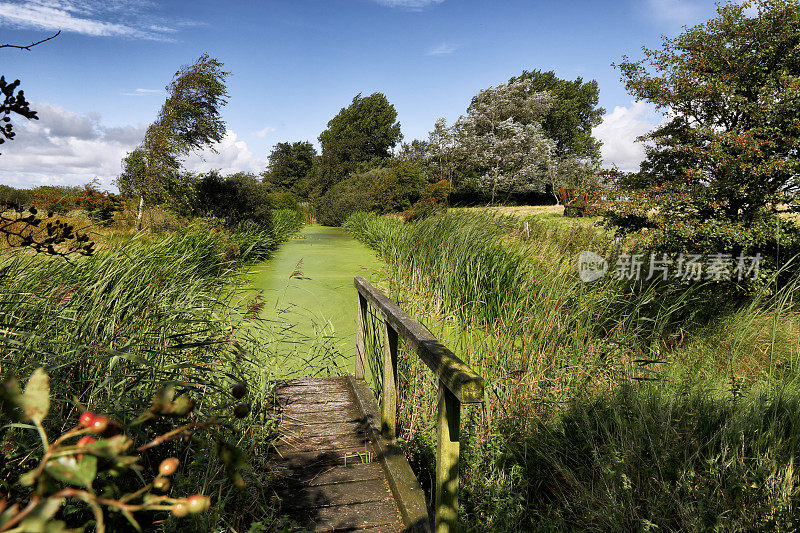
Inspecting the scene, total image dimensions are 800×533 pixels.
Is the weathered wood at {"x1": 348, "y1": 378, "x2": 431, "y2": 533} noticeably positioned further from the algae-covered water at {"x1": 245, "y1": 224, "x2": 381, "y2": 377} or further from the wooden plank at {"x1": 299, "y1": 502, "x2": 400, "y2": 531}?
the algae-covered water at {"x1": 245, "y1": 224, "x2": 381, "y2": 377}

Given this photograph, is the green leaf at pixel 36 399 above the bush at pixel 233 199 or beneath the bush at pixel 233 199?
beneath

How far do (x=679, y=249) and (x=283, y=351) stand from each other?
12.6 feet

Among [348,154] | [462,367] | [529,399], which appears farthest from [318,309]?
[348,154]

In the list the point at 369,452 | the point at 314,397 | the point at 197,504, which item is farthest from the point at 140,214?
the point at 197,504

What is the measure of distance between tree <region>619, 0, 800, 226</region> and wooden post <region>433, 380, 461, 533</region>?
3952 millimetres

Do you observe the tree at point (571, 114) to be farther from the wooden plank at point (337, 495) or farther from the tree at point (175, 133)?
the wooden plank at point (337, 495)

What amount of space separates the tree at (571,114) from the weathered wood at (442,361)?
30.6 m

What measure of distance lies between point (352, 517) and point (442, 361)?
889mm

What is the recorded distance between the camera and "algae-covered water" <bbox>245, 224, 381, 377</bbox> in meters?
3.55

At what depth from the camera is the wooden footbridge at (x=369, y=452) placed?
1.39 meters

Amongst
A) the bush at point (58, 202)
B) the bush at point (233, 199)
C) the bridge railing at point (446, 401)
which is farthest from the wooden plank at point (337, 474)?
the bush at point (233, 199)

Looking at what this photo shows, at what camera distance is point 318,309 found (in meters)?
5.20

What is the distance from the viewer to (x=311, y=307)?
531 centimetres

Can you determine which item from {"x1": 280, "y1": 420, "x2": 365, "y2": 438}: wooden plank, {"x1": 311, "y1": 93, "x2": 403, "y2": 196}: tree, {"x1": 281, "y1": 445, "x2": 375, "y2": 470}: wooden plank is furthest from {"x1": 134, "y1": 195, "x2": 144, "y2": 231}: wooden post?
{"x1": 311, "y1": 93, "x2": 403, "y2": 196}: tree
